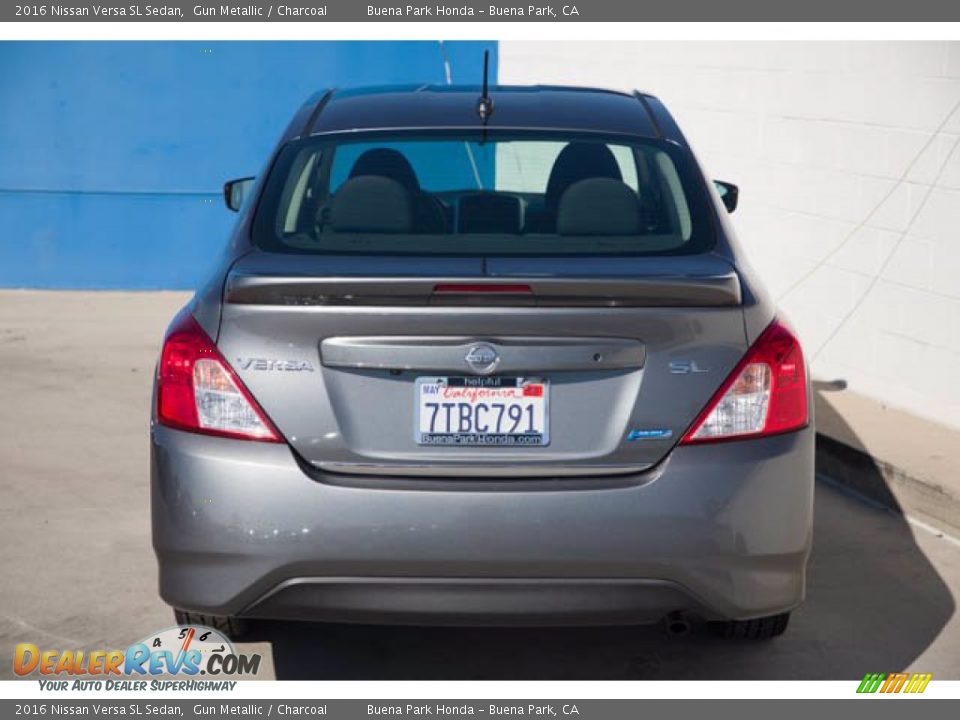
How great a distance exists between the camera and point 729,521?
3.82m

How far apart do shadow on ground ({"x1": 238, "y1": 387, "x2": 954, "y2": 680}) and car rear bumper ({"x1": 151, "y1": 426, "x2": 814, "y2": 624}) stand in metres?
0.67

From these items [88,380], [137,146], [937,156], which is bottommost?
[88,380]

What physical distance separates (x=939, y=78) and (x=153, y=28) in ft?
21.7

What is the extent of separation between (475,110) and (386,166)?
0.35 meters

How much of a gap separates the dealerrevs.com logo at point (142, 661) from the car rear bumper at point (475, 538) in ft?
2.11

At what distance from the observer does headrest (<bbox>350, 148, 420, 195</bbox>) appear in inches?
197

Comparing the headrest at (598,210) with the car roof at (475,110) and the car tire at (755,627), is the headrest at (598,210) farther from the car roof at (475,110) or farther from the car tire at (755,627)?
the car tire at (755,627)

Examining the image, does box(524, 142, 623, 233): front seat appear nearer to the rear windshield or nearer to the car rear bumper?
the rear windshield

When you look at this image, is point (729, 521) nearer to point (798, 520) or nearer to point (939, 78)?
point (798, 520)

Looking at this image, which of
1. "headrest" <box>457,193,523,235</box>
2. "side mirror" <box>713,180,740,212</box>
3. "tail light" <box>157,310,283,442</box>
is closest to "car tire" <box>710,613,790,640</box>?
"headrest" <box>457,193,523,235</box>
